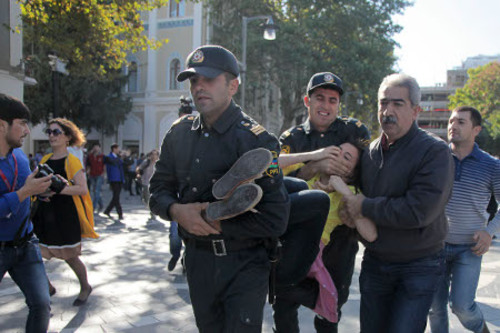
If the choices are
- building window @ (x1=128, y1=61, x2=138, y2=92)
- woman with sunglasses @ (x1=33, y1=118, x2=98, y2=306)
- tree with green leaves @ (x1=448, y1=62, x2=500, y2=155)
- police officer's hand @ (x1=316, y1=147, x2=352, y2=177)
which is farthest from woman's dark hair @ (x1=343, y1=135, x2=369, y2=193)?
tree with green leaves @ (x1=448, y1=62, x2=500, y2=155)

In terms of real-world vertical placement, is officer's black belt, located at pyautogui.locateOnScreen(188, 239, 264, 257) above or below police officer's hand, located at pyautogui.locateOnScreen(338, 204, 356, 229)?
below

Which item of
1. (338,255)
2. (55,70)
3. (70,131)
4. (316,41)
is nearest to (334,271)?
(338,255)

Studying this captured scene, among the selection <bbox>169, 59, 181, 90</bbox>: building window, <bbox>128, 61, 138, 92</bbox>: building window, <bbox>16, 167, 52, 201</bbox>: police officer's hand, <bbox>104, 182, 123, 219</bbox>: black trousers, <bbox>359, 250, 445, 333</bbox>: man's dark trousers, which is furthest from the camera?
<bbox>128, 61, 138, 92</bbox>: building window

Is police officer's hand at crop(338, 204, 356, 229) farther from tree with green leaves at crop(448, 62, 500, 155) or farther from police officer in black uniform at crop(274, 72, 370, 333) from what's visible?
tree with green leaves at crop(448, 62, 500, 155)

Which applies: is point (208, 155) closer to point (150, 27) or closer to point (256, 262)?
point (256, 262)

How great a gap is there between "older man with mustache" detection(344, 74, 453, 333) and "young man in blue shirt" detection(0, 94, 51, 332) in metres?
2.28

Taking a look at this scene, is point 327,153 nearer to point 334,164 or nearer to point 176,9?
point 334,164

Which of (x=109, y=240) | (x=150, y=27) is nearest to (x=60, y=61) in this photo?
(x=109, y=240)

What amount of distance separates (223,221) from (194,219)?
165mm

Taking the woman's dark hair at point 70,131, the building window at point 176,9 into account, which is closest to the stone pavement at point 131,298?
the woman's dark hair at point 70,131

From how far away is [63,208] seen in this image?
192 inches

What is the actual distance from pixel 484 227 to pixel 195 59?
292 centimetres

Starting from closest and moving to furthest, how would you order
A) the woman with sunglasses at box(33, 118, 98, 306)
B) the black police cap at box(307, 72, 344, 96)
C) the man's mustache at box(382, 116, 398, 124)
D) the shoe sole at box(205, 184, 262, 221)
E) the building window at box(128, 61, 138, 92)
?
1. the shoe sole at box(205, 184, 262, 221)
2. the man's mustache at box(382, 116, 398, 124)
3. the black police cap at box(307, 72, 344, 96)
4. the woman with sunglasses at box(33, 118, 98, 306)
5. the building window at box(128, 61, 138, 92)

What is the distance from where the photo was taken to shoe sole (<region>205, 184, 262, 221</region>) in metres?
2.12
